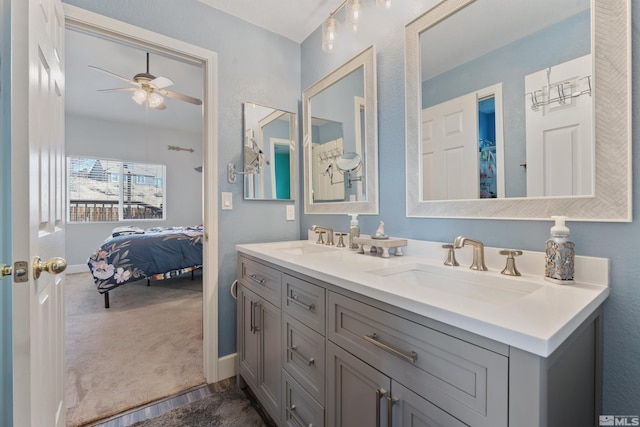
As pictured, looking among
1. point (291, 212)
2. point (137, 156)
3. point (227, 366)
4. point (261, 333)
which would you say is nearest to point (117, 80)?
point (137, 156)

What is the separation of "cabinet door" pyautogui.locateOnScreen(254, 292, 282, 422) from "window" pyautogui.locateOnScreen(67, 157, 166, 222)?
5.13 metres

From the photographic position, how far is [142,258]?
11.0ft

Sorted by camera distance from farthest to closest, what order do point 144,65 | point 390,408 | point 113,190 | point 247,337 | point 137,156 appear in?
point 137,156 → point 113,190 → point 144,65 → point 247,337 → point 390,408

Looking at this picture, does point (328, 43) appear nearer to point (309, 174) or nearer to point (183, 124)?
point (309, 174)

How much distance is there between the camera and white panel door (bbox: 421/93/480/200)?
1.22m

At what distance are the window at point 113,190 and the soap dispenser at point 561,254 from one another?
6.23m

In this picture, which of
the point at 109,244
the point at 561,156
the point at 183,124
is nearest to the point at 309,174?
the point at 561,156

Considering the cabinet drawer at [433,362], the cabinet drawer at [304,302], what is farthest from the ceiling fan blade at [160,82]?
the cabinet drawer at [433,362]

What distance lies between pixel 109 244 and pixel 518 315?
3.96 meters

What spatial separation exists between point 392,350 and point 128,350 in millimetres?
2379

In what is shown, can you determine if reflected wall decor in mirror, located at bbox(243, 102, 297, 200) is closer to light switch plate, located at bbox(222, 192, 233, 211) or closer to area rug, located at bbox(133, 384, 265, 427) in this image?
light switch plate, located at bbox(222, 192, 233, 211)

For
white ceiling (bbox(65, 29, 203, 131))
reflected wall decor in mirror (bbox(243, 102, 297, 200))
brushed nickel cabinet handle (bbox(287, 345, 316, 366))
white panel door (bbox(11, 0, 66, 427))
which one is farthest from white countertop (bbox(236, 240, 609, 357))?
white ceiling (bbox(65, 29, 203, 131))

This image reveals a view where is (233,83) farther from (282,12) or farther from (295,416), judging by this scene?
(295,416)

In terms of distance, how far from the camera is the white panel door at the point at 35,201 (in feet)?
2.41
